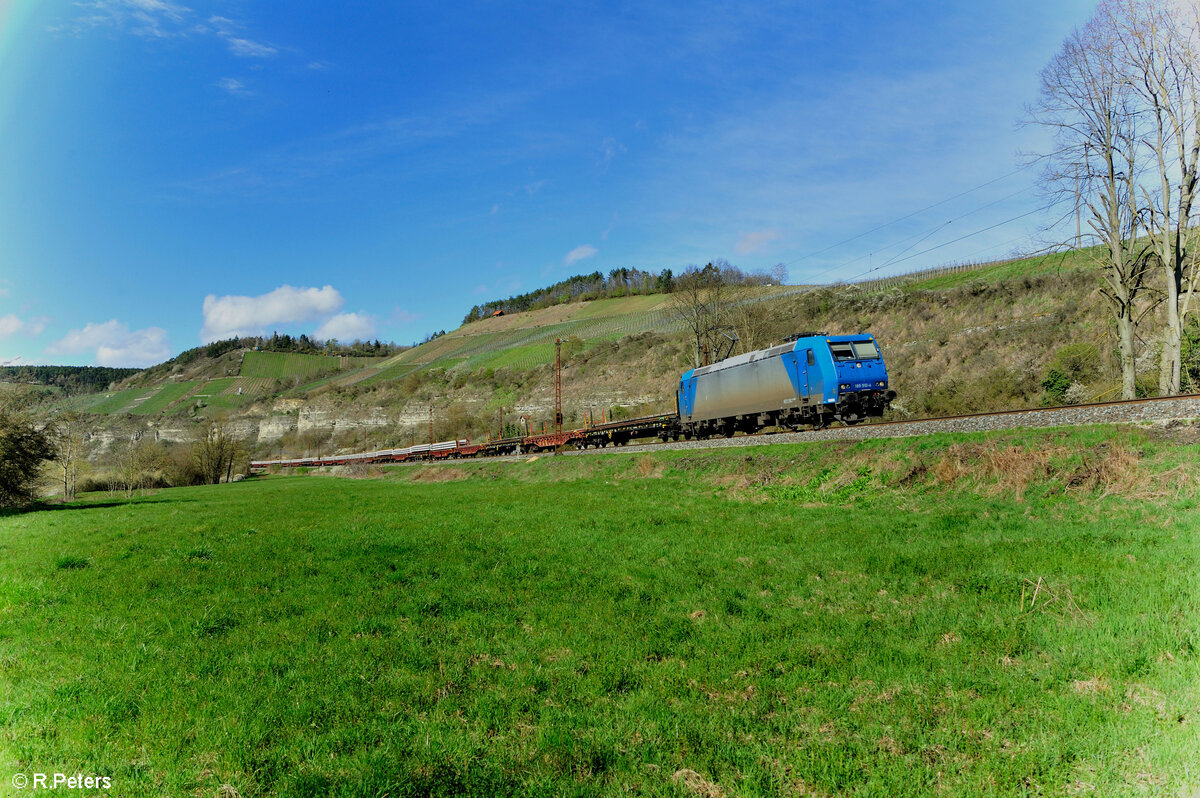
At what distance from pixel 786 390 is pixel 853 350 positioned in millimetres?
3104

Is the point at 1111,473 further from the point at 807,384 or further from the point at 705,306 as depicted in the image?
the point at 705,306

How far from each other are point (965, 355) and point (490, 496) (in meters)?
32.7

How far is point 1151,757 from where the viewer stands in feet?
13.3

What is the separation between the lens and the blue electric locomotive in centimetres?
2311

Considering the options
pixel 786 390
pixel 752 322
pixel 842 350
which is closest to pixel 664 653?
pixel 842 350

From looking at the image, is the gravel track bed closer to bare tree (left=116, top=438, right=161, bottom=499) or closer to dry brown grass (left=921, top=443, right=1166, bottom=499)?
dry brown grass (left=921, top=443, right=1166, bottom=499)

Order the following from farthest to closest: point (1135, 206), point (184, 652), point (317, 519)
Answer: point (1135, 206)
point (317, 519)
point (184, 652)

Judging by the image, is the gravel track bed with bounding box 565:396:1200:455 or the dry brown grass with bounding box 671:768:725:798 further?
the gravel track bed with bounding box 565:396:1200:455

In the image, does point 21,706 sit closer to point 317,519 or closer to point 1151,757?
point 1151,757

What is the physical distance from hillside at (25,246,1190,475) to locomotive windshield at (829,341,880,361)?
10959 millimetres

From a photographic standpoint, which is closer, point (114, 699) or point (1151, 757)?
point (1151, 757)

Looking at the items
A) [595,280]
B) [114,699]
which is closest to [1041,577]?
[114,699]

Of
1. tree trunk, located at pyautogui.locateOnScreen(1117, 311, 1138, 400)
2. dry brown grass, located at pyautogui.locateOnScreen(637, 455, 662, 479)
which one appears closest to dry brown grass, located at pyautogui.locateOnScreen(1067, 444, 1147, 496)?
tree trunk, located at pyautogui.locateOnScreen(1117, 311, 1138, 400)

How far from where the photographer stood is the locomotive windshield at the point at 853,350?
23.3m
